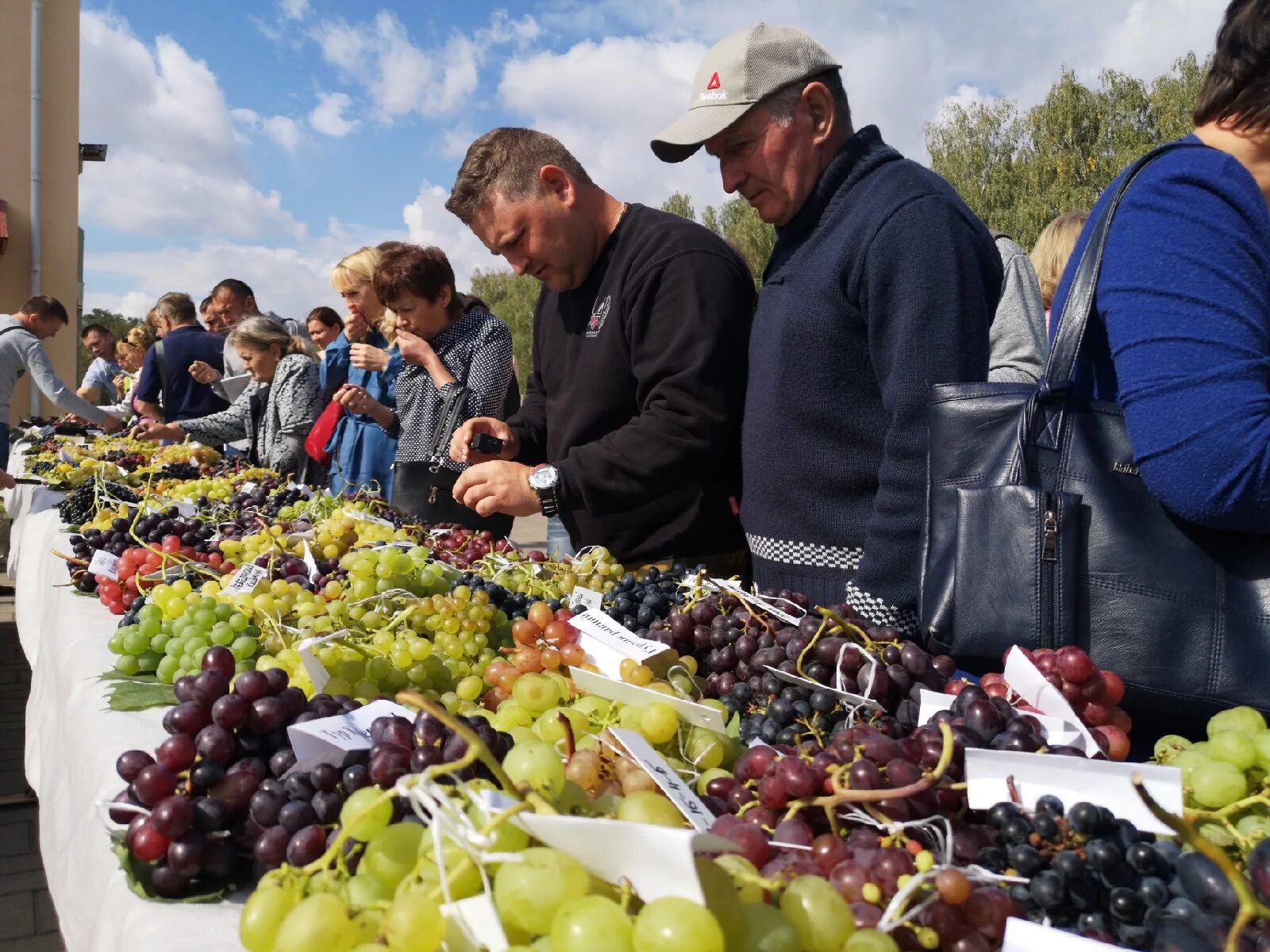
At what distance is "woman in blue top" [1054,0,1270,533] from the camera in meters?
1.14

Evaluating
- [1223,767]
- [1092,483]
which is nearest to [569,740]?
[1223,767]

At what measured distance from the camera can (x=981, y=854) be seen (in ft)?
2.57

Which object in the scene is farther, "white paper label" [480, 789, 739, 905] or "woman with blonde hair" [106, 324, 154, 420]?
"woman with blonde hair" [106, 324, 154, 420]

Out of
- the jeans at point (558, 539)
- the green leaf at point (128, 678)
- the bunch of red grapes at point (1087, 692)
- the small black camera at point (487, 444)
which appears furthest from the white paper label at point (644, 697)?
the jeans at point (558, 539)

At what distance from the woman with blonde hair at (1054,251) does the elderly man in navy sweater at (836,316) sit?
5.16 feet

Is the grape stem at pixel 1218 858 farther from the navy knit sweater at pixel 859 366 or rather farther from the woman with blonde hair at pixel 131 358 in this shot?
the woman with blonde hair at pixel 131 358

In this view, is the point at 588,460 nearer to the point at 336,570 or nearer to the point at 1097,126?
the point at 336,570

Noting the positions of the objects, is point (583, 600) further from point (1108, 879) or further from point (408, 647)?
point (1108, 879)

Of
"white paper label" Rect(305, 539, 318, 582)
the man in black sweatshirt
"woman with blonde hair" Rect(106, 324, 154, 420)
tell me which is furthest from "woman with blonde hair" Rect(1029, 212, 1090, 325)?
"woman with blonde hair" Rect(106, 324, 154, 420)

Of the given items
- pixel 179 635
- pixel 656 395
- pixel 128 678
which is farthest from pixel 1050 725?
pixel 128 678

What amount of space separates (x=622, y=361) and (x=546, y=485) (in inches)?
16.4

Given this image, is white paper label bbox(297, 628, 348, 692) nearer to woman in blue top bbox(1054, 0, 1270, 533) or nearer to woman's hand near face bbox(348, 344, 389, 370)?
woman in blue top bbox(1054, 0, 1270, 533)

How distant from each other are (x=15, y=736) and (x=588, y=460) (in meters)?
3.78

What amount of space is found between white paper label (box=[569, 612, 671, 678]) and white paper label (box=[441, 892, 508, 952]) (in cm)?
63
